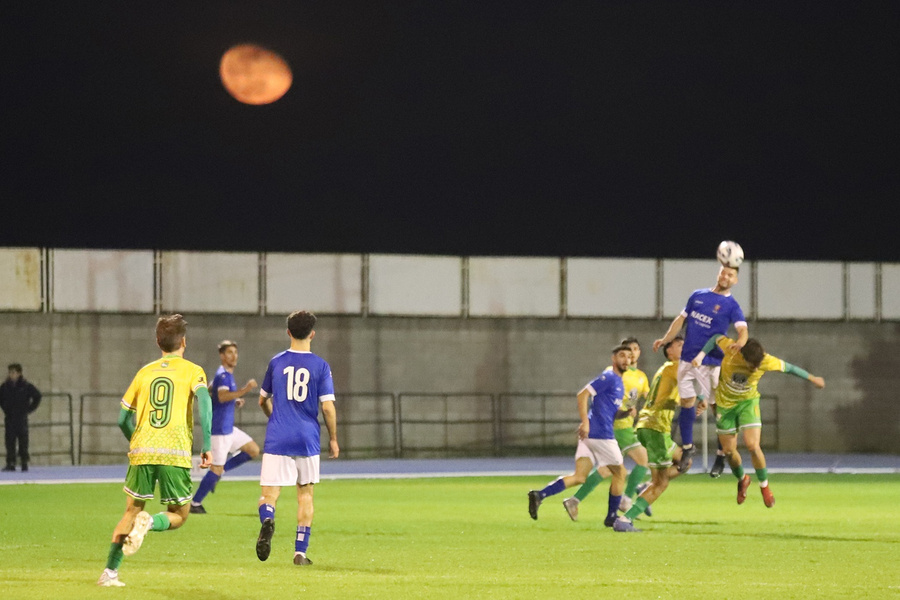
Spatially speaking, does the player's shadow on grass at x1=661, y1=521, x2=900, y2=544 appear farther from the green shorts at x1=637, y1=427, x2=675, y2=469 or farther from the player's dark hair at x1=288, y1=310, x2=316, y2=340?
the player's dark hair at x1=288, y1=310, x2=316, y2=340

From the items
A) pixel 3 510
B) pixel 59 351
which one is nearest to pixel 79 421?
pixel 59 351

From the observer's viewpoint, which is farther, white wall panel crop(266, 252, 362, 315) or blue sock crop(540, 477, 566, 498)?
white wall panel crop(266, 252, 362, 315)

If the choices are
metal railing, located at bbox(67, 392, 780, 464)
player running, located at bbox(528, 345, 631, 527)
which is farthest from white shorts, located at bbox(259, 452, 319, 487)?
metal railing, located at bbox(67, 392, 780, 464)

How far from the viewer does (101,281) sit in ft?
117

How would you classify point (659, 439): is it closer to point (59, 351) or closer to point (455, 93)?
point (59, 351)

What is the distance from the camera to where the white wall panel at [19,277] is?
35000 millimetres

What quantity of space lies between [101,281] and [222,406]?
59.0 ft

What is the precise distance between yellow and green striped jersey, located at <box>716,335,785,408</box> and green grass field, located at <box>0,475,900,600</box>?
152 cm

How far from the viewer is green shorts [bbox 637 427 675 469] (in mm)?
16422

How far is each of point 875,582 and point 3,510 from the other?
12.3 meters

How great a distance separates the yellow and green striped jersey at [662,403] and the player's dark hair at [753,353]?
1188 mm

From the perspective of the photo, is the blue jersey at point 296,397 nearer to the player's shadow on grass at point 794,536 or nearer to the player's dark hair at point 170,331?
the player's dark hair at point 170,331

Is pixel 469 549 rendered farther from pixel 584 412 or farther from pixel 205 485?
pixel 205 485

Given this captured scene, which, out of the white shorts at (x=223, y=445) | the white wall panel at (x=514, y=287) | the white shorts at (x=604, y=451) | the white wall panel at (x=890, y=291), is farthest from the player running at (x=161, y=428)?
the white wall panel at (x=890, y=291)
